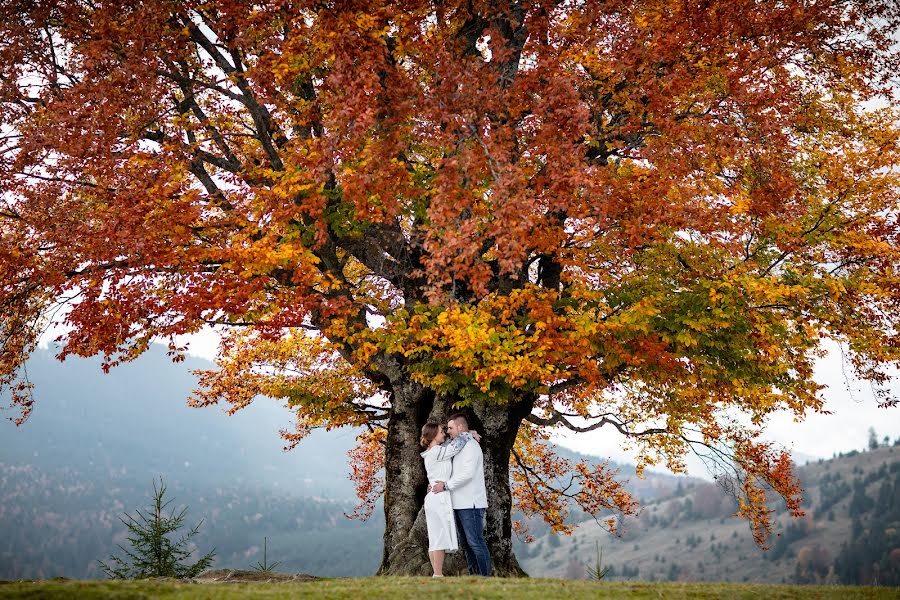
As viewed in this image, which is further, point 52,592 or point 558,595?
→ point 558,595

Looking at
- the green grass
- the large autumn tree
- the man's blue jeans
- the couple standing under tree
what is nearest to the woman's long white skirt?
the couple standing under tree

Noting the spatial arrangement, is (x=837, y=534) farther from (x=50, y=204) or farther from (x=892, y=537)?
(x=50, y=204)

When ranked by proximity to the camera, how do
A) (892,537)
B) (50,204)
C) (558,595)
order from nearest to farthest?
1. (558,595)
2. (50,204)
3. (892,537)

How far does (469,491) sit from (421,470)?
446cm

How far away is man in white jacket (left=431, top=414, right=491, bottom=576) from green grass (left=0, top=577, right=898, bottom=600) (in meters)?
0.68

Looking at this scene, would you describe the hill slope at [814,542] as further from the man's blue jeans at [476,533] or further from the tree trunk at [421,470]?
the man's blue jeans at [476,533]

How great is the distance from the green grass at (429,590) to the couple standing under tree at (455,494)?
2.15 feet

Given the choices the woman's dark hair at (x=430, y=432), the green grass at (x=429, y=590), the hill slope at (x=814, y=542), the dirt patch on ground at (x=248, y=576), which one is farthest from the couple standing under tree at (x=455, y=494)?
the hill slope at (x=814, y=542)

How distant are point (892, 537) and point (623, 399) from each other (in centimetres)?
16634

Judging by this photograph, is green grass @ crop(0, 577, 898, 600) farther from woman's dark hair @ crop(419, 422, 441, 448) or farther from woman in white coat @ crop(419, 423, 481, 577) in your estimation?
woman's dark hair @ crop(419, 422, 441, 448)

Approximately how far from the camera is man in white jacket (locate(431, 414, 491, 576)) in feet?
28.2

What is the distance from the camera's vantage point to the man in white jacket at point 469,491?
28.2 ft

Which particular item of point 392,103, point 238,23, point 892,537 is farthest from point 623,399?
point 892,537

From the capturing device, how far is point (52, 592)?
6.08 meters
